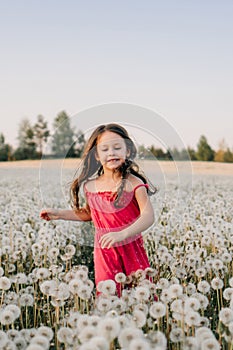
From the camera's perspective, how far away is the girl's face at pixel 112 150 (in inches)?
163

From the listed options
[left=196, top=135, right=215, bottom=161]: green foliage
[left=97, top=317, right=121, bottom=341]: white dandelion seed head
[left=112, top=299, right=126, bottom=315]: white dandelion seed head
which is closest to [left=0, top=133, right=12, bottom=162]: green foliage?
[left=196, top=135, right=215, bottom=161]: green foliage

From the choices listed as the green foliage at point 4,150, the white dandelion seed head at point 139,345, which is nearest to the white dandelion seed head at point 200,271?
the white dandelion seed head at point 139,345

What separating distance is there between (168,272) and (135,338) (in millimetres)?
2445

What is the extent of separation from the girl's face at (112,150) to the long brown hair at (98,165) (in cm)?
3

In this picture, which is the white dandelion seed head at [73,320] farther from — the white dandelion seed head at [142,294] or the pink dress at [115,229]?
the pink dress at [115,229]

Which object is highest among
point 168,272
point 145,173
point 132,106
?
point 132,106

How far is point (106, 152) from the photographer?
4188 millimetres

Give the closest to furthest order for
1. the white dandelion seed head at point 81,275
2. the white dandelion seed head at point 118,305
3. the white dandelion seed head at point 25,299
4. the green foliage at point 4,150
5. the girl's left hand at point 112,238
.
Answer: the white dandelion seed head at point 118,305, the white dandelion seed head at point 81,275, the white dandelion seed head at point 25,299, the girl's left hand at point 112,238, the green foliage at point 4,150

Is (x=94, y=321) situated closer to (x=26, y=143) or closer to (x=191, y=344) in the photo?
(x=191, y=344)

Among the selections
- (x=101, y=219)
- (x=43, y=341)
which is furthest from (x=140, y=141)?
(x=43, y=341)

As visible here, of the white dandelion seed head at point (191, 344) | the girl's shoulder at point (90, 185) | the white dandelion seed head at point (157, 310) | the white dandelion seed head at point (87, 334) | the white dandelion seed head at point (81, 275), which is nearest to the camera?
the white dandelion seed head at point (87, 334)

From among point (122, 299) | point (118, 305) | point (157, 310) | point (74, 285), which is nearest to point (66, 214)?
point (74, 285)

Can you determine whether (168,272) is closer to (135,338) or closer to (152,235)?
(152,235)

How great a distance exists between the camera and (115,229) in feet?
14.5
